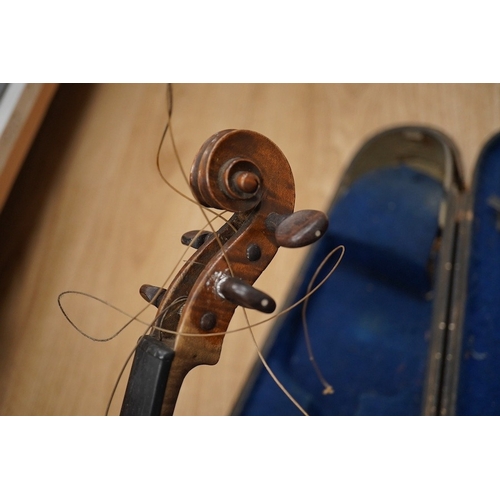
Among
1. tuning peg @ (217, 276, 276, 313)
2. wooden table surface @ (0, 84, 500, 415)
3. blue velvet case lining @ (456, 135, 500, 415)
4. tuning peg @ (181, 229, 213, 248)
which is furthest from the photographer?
blue velvet case lining @ (456, 135, 500, 415)

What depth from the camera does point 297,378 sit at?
979 millimetres

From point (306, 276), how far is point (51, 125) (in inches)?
35.1

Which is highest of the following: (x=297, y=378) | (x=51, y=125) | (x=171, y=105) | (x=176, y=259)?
(x=51, y=125)

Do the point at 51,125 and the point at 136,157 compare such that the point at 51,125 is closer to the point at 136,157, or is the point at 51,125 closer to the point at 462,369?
the point at 136,157

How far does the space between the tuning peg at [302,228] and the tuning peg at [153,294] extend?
156 mm

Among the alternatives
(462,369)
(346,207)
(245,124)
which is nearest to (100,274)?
(245,124)

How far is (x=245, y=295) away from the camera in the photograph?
444 millimetres

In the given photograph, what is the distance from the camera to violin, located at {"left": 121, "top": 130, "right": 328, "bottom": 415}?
1.45 ft

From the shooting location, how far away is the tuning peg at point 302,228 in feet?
1.44

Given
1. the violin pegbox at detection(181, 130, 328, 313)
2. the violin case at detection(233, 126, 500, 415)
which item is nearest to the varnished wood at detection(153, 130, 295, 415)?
the violin pegbox at detection(181, 130, 328, 313)

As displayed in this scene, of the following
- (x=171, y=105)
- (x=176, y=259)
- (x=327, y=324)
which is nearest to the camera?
(x=176, y=259)

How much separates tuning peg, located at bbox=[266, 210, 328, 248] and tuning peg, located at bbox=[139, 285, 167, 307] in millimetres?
156

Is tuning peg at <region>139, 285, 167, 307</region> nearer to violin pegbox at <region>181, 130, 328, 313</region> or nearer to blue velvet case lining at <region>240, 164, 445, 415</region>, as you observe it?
violin pegbox at <region>181, 130, 328, 313</region>

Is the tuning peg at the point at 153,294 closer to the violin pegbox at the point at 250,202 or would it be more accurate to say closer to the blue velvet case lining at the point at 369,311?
the violin pegbox at the point at 250,202
